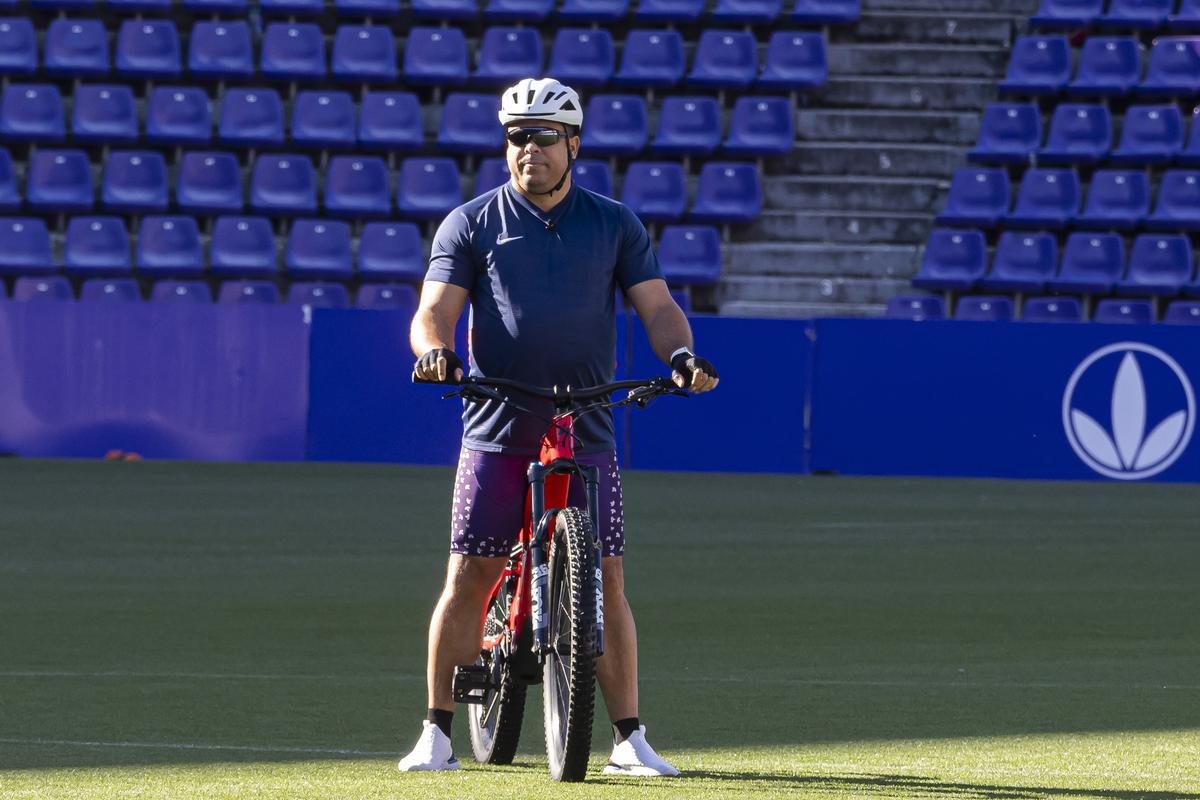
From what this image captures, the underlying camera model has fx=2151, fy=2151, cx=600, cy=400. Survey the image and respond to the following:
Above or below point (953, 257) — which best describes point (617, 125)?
above

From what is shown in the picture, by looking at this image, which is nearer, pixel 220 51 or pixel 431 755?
pixel 431 755

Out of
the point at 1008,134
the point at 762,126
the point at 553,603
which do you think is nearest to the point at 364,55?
the point at 762,126

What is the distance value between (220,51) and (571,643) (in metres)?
18.9

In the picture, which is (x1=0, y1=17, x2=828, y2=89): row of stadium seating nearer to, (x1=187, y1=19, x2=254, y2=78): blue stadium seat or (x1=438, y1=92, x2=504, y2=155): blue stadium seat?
(x1=187, y1=19, x2=254, y2=78): blue stadium seat

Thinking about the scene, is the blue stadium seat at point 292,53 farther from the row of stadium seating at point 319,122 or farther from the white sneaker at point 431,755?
the white sneaker at point 431,755

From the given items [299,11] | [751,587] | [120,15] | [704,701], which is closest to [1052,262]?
[299,11]

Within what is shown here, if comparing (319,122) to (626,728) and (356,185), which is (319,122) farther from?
(626,728)

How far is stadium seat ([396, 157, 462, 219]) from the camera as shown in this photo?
2238 cm

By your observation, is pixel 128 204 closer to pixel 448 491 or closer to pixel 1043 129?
pixel 448 491

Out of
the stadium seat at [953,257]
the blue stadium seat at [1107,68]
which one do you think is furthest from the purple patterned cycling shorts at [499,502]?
the blue stadium seat at [1107,68]

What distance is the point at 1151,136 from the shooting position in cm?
2348

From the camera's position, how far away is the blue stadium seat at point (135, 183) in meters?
22.4

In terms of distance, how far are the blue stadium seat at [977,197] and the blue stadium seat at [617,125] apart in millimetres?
3341

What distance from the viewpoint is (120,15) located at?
24172 millimetres
